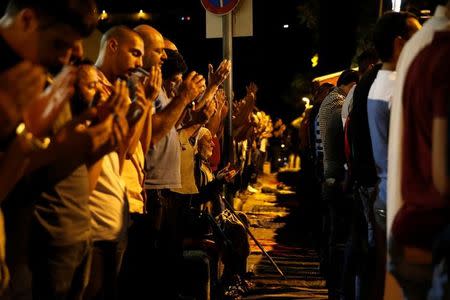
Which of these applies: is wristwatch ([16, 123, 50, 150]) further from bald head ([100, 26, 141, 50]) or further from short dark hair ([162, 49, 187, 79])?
short dark hair ([162, 49, 187, 79])

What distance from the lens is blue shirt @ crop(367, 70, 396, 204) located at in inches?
206

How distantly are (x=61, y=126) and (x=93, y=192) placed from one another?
80cm

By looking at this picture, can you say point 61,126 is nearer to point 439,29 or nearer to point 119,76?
point 119,76

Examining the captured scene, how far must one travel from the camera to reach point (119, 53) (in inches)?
218

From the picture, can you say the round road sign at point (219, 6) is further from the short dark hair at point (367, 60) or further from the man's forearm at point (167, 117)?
the man's forearm at point (167, 117)

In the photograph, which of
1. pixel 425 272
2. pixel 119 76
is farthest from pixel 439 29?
pixel 119 76

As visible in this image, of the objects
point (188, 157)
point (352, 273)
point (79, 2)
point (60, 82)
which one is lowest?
point (352, 273)

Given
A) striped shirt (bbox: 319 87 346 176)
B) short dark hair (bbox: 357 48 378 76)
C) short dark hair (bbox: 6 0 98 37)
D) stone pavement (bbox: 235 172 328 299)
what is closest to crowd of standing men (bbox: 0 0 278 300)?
short dark hair (bbox: 6 0 98 37)

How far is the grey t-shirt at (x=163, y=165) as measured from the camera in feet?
20.1

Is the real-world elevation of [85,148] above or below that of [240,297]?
above

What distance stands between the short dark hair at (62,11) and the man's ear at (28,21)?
0.02 meters

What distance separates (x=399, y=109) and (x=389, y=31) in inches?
74.6

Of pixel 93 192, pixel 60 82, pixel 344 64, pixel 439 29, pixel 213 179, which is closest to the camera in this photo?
pixel 60 82

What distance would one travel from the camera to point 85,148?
362 cm
